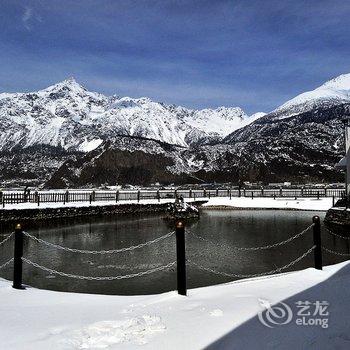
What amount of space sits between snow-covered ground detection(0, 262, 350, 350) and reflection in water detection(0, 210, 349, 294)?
3.00m

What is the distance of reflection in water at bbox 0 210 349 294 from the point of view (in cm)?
1138

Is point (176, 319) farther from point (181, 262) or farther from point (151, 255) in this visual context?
point (151, 255)

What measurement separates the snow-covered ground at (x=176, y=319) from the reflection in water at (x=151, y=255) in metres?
3.00

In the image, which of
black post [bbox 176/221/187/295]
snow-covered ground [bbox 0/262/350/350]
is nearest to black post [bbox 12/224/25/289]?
snow-covered ground [bbox 0/262/350/350]

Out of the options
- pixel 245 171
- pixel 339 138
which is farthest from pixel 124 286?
pixel 339 138

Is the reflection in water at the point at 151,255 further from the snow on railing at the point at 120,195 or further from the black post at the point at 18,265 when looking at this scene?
the snow on railing at the point at 120,195

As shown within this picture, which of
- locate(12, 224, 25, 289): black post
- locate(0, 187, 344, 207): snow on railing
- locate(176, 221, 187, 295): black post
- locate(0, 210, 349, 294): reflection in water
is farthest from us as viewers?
locate(0, 187, 344, 207): snow on railing

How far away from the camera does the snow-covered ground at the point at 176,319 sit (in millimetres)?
5395

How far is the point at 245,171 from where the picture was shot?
130m

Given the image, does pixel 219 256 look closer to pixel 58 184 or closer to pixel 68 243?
pixel 68 243

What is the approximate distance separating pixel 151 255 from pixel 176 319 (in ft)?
30.9

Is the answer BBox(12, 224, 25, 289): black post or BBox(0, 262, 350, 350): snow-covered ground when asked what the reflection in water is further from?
BBox(0, 262, 350, 350): snow-covered ground

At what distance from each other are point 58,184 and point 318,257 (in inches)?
4913

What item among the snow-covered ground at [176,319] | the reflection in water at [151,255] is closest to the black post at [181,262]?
the snow-covered ground at [176,319]
